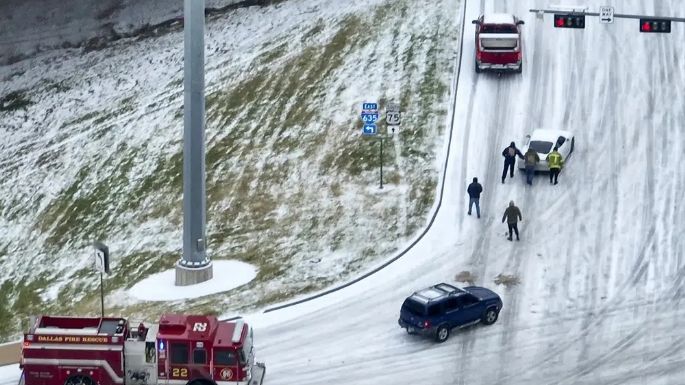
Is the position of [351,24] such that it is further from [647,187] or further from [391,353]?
[391,353]

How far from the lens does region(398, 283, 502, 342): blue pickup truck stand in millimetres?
31953

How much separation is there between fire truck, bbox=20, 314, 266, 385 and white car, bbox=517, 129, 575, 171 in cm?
1794

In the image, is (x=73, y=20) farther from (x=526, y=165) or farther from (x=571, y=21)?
(x=526, y=165)

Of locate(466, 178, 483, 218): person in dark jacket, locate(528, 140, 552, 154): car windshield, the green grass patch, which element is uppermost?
the green grass patch

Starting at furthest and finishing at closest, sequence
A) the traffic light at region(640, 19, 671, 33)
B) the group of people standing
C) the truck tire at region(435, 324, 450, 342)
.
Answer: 1. the traffic light at region(640, 19, 671, 33)
2. the group of people standing
3. the truck tire at region(435, 324, 450, 342)

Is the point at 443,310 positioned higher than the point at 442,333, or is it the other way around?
the point at 443,310

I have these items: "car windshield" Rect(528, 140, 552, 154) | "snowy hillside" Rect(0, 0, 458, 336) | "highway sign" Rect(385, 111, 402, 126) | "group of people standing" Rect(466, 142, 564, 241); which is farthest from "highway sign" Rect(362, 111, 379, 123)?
"car windshield" Rect(528, 140, 552, 154)

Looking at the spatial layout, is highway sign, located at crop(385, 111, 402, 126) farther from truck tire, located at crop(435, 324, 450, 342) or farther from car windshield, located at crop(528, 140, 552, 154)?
truck tire, located at crop(435, 324, 450, 342)

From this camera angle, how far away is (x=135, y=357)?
29.0m

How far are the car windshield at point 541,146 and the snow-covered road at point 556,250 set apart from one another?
115cm

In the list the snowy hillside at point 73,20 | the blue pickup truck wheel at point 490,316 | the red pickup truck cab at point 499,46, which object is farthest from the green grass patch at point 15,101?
the blue pickup truck wheel at point 490,316

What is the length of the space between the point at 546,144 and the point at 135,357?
20.3 meters

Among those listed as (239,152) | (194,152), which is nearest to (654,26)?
(239,152)

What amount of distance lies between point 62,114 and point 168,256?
1818cm
